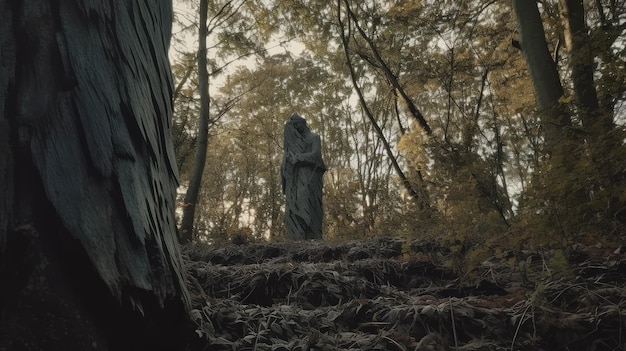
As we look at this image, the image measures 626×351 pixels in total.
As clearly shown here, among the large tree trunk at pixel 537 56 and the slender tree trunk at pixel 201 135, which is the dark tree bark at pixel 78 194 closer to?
the large tree trunk at pixel 537 56

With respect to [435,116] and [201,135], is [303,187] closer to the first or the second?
[201,135]

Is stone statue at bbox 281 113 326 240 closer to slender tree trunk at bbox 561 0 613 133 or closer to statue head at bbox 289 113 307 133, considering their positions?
statue head at bbox 289 113 307 133

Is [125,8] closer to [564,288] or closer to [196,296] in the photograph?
[196,296]

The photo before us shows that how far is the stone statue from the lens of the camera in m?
8.50

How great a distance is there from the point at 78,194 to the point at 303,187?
305 inches

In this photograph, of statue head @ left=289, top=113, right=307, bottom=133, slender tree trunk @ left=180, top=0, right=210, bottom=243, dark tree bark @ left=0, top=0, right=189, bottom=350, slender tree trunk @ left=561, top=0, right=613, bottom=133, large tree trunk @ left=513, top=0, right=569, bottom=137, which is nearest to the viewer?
dark tree bark @ left=0, top=0, right=189, bottom=350

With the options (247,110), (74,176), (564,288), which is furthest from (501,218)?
(247,110)

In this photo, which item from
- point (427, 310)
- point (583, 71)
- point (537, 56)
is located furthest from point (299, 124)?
point (427, 310)

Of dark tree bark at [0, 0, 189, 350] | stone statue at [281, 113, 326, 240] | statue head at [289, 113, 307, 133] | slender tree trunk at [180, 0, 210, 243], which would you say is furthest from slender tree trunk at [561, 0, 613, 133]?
slender tree trunk at [180, 0, 210, 243]

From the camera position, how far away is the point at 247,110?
19.1 m

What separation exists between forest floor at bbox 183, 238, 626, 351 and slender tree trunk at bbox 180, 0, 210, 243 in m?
5.56

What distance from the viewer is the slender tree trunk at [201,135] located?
316 inches

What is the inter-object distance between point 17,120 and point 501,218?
12.7ft

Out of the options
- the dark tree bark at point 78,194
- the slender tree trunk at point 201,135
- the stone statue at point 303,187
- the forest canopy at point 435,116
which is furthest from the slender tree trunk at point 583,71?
the slender tree trunk at point 201,135
